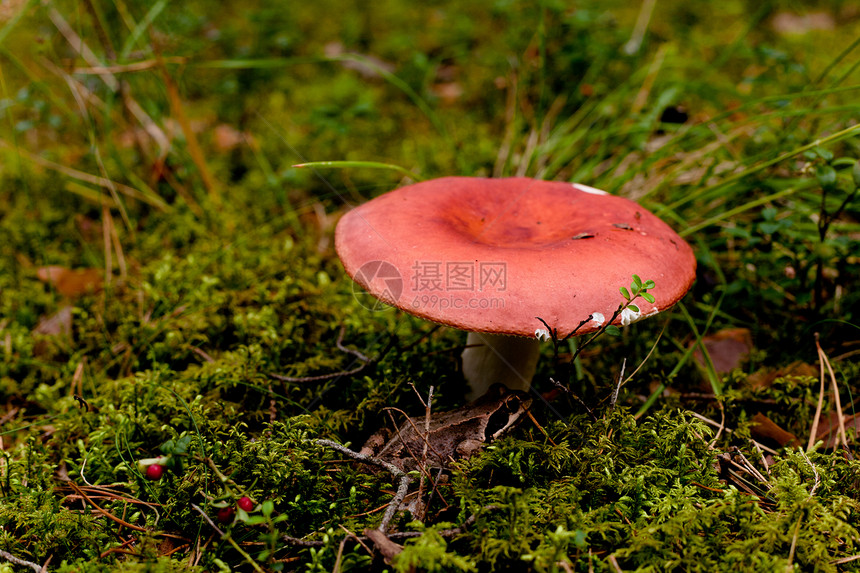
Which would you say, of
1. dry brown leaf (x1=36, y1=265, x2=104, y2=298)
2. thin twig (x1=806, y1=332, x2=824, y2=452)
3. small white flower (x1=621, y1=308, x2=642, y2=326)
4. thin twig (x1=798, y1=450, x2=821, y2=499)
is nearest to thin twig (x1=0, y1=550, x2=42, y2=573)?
dry brown leaf (x1=36, y1=265, x2=104, y2=298)

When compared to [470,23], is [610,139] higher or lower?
lower

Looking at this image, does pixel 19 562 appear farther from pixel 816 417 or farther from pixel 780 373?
pixel 780 373

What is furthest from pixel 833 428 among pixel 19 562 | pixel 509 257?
pixel 19 562

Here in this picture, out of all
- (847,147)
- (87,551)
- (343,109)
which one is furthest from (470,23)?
(87,551)

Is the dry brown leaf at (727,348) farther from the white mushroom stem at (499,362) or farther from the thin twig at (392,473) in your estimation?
the thin twig at (392,473)

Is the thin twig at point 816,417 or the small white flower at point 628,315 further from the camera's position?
the thin twig at point 816,417

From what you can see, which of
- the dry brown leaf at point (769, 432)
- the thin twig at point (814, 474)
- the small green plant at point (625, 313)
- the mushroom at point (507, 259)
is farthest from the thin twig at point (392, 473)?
the dry brown leaf at point (769, 432)

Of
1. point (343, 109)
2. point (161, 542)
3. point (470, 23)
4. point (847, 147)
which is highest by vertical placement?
point (470, 23)

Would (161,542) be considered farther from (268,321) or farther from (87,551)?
(268,321)
